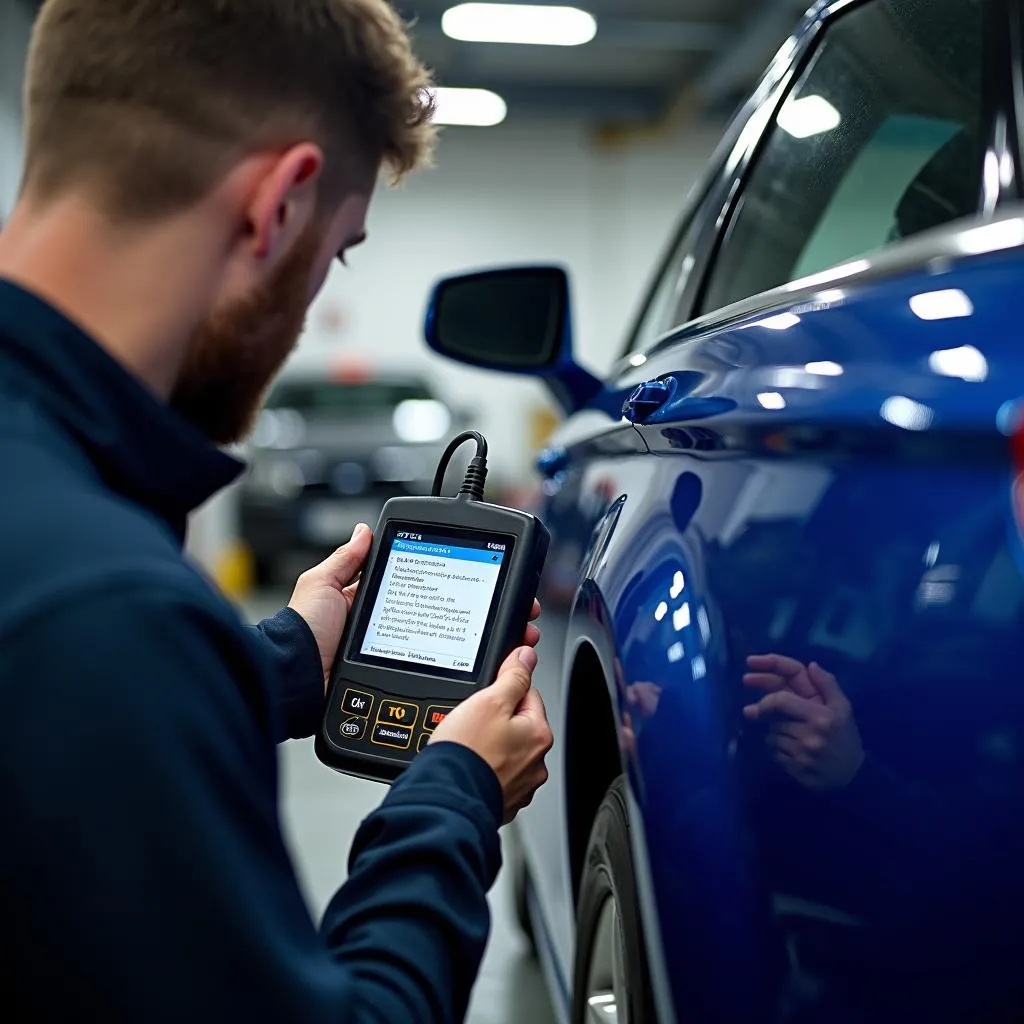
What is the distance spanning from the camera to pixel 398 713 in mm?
1191

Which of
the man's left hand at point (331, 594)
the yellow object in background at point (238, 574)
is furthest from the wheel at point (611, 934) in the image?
the yellow object in background at point (238, 574)

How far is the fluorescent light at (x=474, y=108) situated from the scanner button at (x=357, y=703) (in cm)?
1019

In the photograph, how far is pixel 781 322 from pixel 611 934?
2.14 ft

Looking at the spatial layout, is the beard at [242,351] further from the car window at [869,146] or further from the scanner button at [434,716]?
the car window at [869,146]

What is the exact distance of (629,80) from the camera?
38.5 ft

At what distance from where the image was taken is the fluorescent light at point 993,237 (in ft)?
2.41


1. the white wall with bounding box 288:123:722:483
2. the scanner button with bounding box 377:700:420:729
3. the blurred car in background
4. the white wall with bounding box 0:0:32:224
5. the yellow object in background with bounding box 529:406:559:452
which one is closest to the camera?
the scanner button with bounding box 377:700:420:729

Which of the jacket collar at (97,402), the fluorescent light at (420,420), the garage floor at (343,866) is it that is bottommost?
the garage floor at (343,866)

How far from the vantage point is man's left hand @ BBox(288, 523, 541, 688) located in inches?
52.0

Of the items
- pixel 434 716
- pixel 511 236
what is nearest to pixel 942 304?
pixel 434 716

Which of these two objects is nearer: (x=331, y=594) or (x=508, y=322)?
(x=331, y=594)

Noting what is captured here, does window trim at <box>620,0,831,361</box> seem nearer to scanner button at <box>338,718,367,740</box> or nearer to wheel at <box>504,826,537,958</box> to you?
scanner button at <box>338,718,367,740</box>

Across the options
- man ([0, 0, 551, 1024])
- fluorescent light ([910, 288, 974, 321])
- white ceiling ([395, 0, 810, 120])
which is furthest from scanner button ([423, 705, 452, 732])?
white ceiling ([395, 0, 810, 120])

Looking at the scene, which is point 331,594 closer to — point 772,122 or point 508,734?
point 508,734
